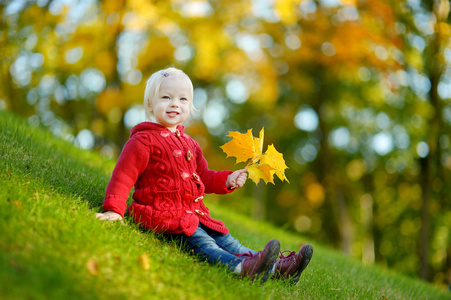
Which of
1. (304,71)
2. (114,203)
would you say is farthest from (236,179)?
(304,71)

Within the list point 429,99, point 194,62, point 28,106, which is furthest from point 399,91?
point 28,106

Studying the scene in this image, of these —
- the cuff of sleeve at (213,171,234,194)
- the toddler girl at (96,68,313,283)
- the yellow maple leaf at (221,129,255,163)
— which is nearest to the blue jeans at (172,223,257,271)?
the toddler girl at (96,68,313,283)

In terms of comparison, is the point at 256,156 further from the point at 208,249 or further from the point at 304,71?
the point at 304,71

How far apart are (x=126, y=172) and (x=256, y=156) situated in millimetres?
928

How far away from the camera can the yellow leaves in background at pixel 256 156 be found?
2.99 metres

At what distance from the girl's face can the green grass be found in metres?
0.78

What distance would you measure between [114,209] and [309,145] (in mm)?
17659

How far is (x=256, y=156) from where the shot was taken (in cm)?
306

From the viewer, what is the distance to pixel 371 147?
18.5 metres

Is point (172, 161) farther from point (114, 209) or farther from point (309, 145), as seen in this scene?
point (309, 145)

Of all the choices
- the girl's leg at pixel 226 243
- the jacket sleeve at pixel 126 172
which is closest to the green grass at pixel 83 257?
the jacket sleeve at pixel 126 172

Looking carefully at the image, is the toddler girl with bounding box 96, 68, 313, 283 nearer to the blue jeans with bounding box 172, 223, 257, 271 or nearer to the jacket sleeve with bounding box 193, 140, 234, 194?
the blue jeans with bounding box 172, 223, 257, 271

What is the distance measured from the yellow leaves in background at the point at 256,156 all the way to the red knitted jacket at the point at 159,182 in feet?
1.13

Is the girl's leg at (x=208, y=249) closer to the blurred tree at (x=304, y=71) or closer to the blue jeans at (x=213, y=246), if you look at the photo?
the blue jeans at (x=213, y=246)
